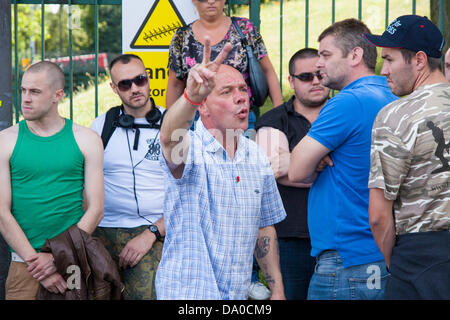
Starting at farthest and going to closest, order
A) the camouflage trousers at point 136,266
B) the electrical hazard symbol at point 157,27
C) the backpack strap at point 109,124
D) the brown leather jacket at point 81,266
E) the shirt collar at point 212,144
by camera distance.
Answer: the electrical hazard symbol at point 157,27 < the backpack strap at point 109,124 < the camouflage trousers at point 136,266 < the brown leather jacket at point 81,266 < the shirt collar at point 212,144

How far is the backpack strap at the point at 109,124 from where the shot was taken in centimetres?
440

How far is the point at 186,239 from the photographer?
9.39ft

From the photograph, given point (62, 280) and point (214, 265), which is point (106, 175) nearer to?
point (62, 280)

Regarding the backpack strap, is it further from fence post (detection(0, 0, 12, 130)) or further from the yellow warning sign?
fence post (detection(0, 0, 12, 130))

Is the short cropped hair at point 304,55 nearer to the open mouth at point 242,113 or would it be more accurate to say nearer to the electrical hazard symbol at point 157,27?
the electrical hazard symbol at point 157,27

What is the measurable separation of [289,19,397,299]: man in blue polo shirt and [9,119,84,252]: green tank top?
1561 mm

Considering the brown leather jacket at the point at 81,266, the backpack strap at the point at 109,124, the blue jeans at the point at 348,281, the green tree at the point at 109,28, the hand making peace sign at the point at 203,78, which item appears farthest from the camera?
the green tree at the point at 109,28

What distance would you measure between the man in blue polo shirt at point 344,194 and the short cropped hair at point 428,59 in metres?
0.32

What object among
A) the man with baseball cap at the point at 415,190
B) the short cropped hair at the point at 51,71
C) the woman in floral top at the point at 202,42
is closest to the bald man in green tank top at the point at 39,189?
the short cropped hair at the point at 51,71

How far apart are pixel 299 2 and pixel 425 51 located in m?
15.5

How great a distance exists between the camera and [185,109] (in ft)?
8.33

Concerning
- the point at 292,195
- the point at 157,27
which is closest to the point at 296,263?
the point at 292,195

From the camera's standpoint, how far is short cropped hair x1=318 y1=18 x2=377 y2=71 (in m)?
3.53

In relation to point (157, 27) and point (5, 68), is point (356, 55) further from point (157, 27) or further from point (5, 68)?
point (5, 68)
